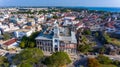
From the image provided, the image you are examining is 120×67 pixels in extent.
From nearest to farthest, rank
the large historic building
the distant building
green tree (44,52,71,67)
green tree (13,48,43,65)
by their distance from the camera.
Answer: green tree (44,52,71,67), green tree (13,48,43,65), the large historic building, the distant building

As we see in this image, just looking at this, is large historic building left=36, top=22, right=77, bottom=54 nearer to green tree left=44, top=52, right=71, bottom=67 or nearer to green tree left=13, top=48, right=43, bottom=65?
green tree left=13, top=48, right=43, bottom=65

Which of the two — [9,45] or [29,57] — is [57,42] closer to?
[29,57]

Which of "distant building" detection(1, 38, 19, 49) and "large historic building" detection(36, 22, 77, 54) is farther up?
"large historic building" detection(36, 22, 77, 54)

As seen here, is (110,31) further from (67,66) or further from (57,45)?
(67,66)

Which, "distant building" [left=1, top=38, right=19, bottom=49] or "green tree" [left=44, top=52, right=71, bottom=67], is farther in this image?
"distant building" [left=1, top=38, right=19, bottom=49]

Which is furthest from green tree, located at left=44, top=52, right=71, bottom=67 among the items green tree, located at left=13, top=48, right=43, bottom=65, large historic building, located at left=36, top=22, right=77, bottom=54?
large historic building, located at left=36, top=22, right=77, bottom=54

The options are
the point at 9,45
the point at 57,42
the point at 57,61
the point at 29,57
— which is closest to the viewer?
the point at 57,61

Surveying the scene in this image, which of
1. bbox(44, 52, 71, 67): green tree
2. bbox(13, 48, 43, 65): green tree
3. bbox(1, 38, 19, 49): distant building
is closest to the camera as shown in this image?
bbox(44, 52, 71, 67): green tree

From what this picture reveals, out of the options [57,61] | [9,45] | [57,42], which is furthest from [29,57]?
[9,45]

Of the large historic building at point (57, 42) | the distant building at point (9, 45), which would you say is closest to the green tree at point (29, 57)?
the large historic building at point (57, 42)

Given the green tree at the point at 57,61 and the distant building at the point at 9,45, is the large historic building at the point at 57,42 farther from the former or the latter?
the green tree at the point at 57,61

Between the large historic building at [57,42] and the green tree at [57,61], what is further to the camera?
the large historic building at [57,42]

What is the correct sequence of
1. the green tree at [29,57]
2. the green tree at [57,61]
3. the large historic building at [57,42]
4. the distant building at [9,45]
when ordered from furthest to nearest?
the distant building at [9,45], the large historic building at [57,42], the green tree at [29,57], the green tree at [57,61]
